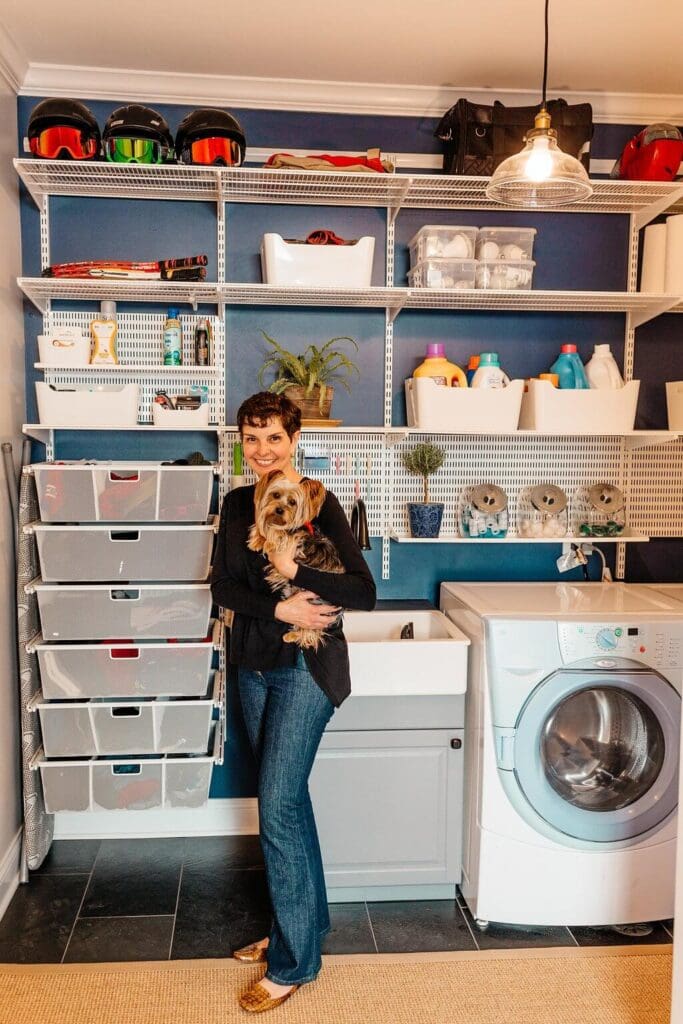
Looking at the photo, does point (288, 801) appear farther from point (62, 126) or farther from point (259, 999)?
point (62, 126)

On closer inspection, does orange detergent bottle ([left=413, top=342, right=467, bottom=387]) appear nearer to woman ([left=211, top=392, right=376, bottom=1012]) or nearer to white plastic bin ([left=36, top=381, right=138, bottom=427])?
woman ([left=211, top=392, right=376, bottom=1012])

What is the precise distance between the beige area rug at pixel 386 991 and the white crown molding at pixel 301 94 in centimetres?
280

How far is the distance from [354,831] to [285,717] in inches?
28.0

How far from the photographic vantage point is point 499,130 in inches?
110

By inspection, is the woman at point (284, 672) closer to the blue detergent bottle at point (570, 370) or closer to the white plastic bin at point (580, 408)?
the white plastic bin at point (580, 408)

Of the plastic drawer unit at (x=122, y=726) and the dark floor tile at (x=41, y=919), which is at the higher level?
the plastic drawer unit at (x=122, y=726)

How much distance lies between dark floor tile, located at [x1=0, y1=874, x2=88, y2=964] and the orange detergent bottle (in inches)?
82.1

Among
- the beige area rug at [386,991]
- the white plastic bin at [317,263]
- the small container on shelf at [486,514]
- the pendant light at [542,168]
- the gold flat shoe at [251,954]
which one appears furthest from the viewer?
the small container on shelf at [486,514]

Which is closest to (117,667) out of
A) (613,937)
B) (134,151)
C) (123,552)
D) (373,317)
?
(123,552)

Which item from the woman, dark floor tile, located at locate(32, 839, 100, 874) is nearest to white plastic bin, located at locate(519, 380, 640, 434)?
the woman

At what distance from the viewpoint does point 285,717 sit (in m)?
2.13

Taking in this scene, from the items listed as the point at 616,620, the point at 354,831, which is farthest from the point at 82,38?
the point at 354,831

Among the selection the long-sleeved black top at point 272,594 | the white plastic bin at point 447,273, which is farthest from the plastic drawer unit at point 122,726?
the white plastic bin at point 447,273

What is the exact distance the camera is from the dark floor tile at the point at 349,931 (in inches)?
96.7
